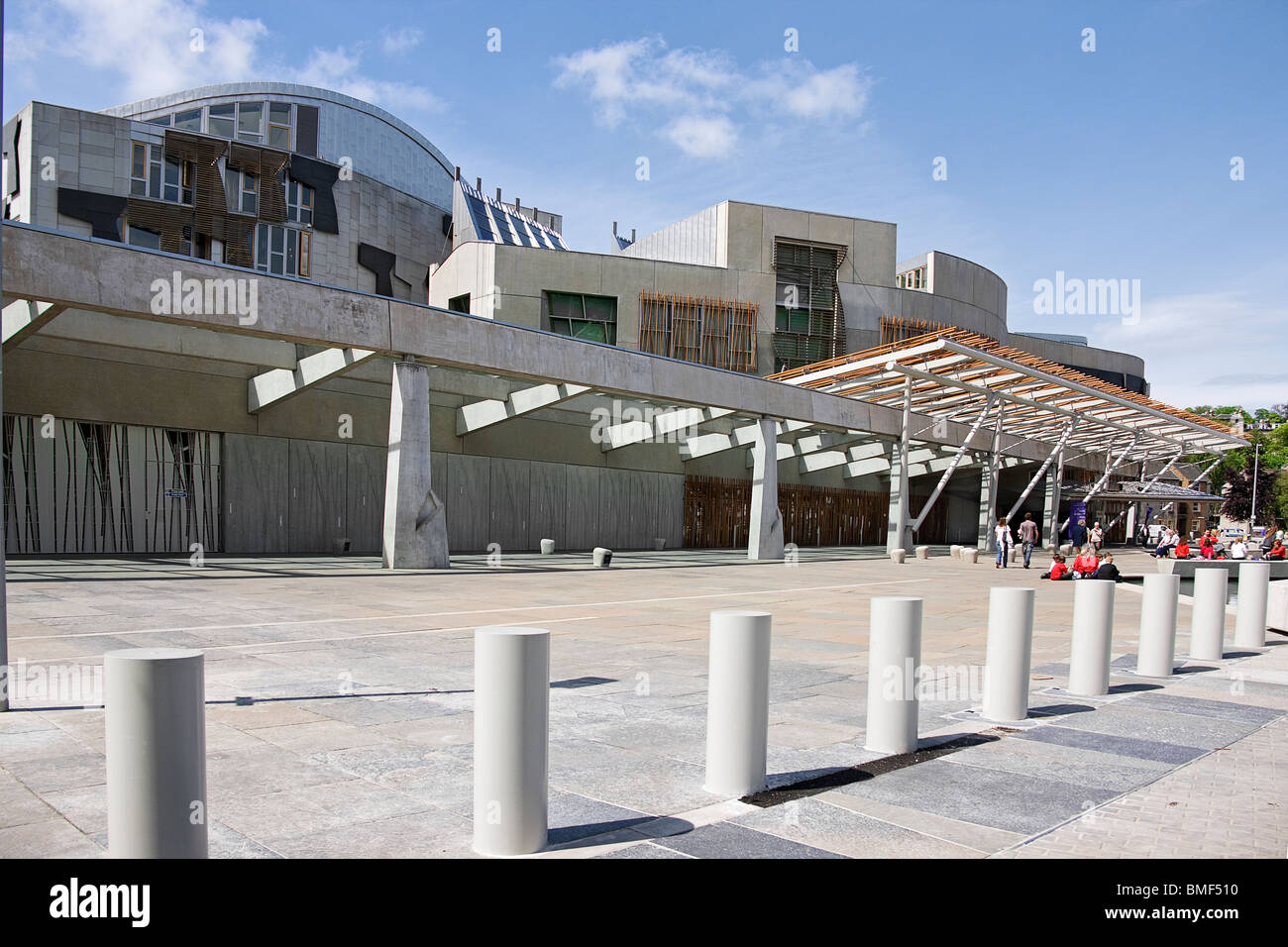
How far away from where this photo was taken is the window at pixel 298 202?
149 ft

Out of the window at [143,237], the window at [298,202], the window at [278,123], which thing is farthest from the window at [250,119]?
the window at [143,237]

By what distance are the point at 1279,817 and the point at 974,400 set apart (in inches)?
1373

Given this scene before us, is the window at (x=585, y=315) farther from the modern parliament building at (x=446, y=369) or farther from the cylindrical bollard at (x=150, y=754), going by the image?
the cylindrical bollard at (x=150, y=754)

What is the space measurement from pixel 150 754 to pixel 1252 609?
13.3 m

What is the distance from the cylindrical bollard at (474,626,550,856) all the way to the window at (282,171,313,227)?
4627 centimetres

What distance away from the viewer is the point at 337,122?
56.4 meters

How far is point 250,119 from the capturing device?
179ft

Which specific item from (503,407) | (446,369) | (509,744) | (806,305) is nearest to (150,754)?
(509,744)

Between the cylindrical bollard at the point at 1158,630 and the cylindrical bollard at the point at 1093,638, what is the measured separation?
1.56 meters

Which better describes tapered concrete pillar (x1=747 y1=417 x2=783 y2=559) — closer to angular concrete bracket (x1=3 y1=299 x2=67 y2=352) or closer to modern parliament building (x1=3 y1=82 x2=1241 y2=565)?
modern parliament building (x1=3 y1=82 x2=1241 y2=565)

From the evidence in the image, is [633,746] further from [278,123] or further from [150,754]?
[278,123]

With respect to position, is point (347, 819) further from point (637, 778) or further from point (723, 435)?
point (723, 435)

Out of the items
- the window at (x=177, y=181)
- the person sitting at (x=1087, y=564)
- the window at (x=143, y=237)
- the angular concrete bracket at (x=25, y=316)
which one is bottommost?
the person sitting at (x=1087, y=564)
